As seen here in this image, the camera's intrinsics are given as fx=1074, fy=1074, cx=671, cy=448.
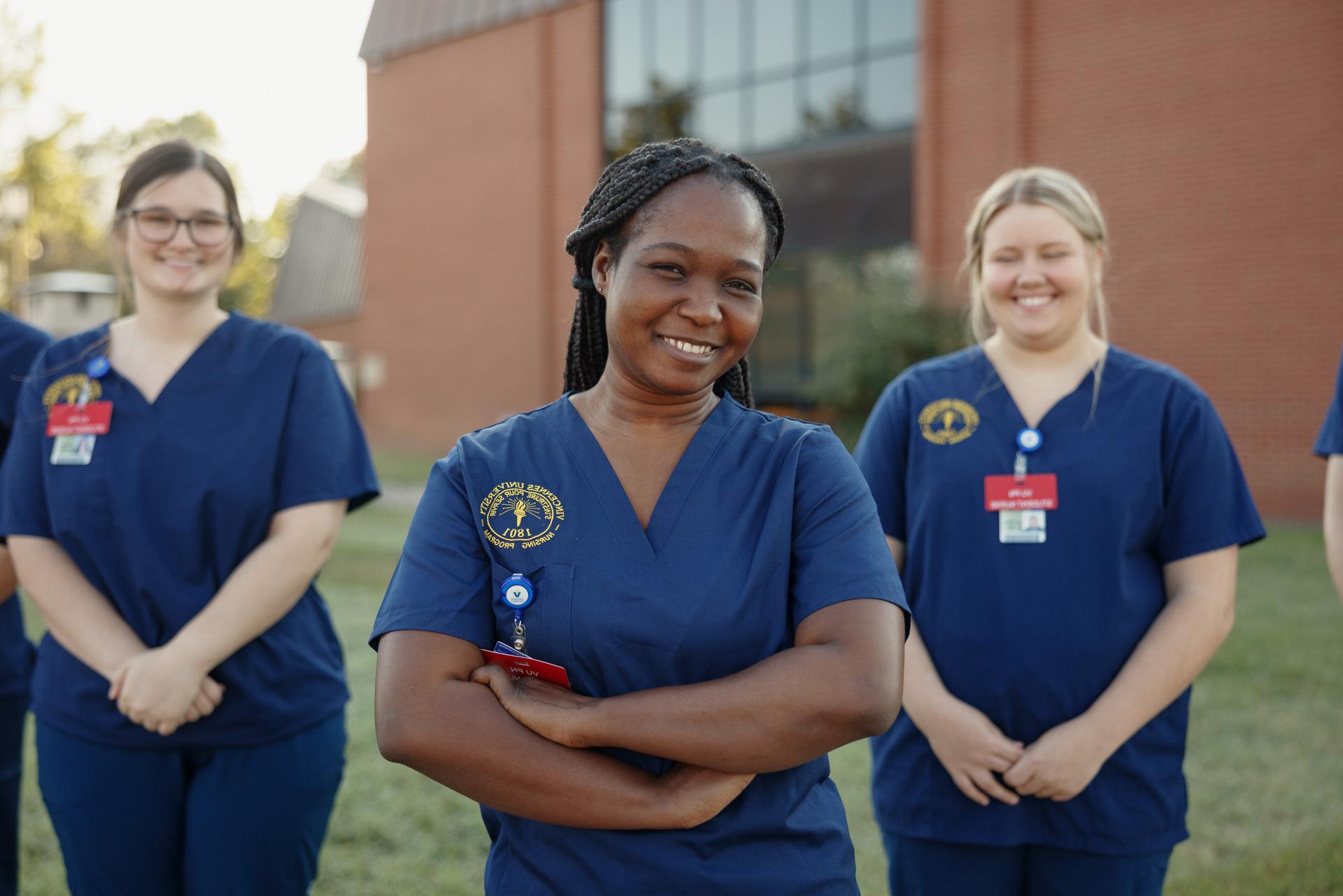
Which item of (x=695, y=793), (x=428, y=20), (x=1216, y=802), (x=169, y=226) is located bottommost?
(x=1216, y=802)

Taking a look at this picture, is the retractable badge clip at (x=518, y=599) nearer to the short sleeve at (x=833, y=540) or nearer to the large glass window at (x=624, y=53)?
the short sleeve at (x=833, y=540)

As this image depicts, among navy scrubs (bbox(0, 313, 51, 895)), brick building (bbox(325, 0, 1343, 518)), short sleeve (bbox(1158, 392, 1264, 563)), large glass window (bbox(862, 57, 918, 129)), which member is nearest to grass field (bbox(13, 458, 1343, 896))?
navy scrubs (bbox(0, 313, 51, 895))

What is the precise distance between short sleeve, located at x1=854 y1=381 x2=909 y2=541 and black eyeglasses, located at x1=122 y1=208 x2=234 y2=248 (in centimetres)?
161

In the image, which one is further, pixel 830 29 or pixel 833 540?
pixel 830 29

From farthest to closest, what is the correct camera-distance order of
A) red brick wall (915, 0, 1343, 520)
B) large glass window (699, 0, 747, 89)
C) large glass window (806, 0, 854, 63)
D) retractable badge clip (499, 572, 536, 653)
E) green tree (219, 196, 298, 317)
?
green tree (219, 196, 298, 317), large glass window (699, 0, 747, 89), large glass window (806, 0, 854, 63), red brick wall (915, 0, 1343, 520), retractable badge clip (499, 572, 536, 653)

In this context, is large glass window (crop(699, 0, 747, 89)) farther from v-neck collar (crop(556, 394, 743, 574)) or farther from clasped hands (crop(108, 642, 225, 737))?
v-neck collar (crop(556, 394, 743, 574))

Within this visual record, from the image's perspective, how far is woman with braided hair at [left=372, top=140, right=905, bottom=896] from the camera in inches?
59.7

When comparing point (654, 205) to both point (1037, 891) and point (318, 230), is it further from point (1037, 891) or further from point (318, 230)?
point (318, 230)

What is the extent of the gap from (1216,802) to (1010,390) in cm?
279

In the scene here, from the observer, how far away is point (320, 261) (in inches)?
1167

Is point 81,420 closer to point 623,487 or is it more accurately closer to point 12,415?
point 12,415

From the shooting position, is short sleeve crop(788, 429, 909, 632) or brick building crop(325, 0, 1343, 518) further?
brick building crop(325, 0, 1343, 518)

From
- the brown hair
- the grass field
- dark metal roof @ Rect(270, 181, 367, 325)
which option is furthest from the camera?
dark metal roof @ Rect(270, 181, 367, 325)

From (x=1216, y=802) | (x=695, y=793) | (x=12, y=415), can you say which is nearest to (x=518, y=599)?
(x=695, y=793)
